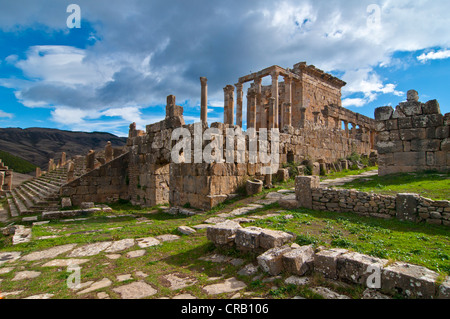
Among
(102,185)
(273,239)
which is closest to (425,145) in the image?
(273,239)

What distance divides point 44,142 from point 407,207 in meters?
68.3

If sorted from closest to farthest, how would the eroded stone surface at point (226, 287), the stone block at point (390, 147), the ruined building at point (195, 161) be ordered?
the eroded stone surface at point (226, 287), the ruined building at point (195, 161), the stone block at point (390, 147)

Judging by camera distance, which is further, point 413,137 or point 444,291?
point 413,137

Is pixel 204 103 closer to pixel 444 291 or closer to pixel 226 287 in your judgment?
pixel 226 287

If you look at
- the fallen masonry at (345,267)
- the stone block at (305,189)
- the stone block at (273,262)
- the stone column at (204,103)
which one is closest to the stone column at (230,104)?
the stone column at (204,103)

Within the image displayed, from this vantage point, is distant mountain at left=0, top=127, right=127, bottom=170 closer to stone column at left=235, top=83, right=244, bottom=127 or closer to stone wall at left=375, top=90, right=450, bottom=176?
stone column at left=235, top=83, right=244, bottom=127

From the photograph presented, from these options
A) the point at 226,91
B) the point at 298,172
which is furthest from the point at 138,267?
the point at 226,91

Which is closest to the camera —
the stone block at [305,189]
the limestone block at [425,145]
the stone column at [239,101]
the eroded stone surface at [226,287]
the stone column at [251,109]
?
the eroded stone surface at [226,287]

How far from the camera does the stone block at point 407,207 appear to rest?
5809 millimetres

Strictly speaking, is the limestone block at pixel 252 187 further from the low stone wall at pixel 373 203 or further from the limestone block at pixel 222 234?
the limestone block at pixel 222 234

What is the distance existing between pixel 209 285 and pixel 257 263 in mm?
1007

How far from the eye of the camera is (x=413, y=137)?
35.4 ft

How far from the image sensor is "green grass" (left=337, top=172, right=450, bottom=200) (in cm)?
696

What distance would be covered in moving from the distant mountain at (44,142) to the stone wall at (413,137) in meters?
52.2
